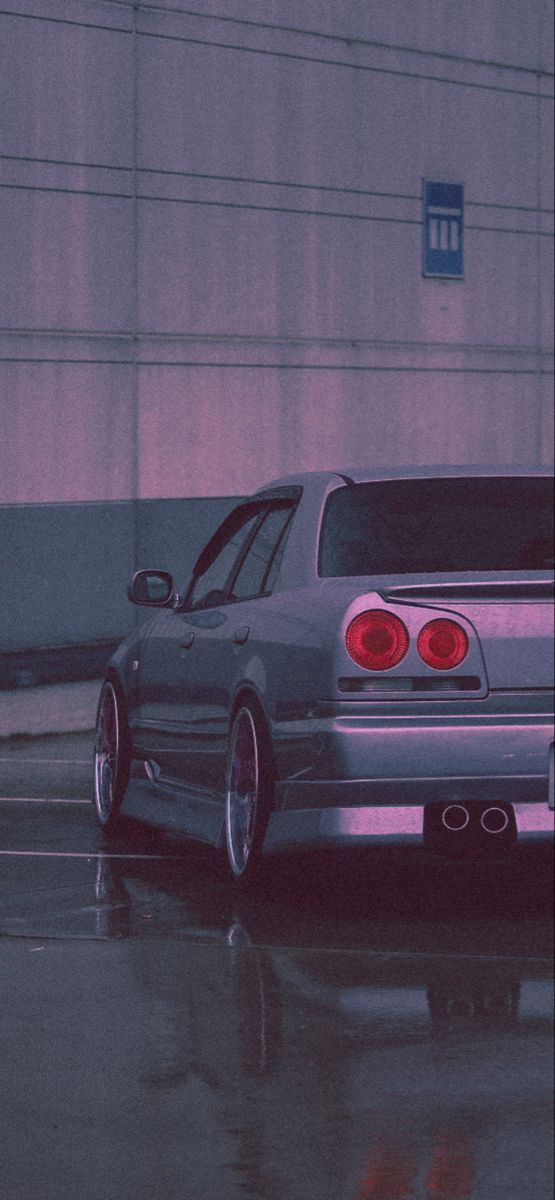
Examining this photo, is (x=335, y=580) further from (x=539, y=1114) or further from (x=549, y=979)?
(x=539, y=1114)

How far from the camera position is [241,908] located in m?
9.12

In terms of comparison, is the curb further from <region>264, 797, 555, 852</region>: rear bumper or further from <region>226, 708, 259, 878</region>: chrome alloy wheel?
<region>264, 797, 555, 852</region>: rear bumper

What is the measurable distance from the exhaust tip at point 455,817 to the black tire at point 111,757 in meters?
3.30

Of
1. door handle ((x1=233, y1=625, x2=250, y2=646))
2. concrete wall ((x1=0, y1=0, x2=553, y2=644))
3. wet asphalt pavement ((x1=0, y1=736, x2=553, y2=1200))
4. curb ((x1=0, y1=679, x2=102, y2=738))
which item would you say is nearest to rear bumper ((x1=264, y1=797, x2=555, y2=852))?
wet asphalt pavement ((x1=0, y1=736, x2=553, y2=1200))

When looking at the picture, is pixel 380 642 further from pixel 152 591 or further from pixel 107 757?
pixel 107 757

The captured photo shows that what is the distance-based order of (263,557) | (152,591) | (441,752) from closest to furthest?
(441,752)
(263,557)
(152,591)

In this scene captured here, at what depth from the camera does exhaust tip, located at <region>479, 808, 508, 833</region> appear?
843 centimetres

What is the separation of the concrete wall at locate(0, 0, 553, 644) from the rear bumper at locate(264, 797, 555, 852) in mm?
12149

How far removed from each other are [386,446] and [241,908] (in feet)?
53.7

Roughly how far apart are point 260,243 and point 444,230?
10.0 ft

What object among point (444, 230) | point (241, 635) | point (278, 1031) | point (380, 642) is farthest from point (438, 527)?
point (444, 230)

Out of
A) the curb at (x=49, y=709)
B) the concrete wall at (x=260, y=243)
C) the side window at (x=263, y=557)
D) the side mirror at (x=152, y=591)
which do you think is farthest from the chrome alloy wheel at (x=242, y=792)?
the concrete wall at (x=260, y=243)

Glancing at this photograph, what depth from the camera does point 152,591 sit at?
11242 mm


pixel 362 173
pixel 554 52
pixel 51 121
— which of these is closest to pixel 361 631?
pixel 51 121
